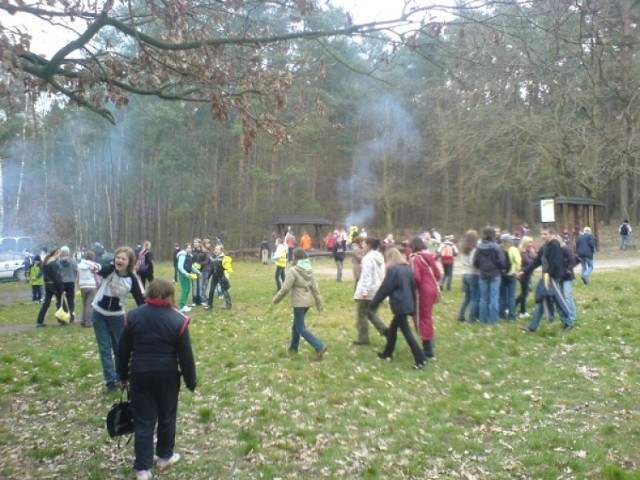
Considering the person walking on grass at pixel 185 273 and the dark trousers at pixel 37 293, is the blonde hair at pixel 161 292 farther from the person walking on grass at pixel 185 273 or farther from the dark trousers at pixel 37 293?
the dark trousers at pixel 37 293

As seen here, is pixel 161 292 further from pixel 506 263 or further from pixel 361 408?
pixel 506 263

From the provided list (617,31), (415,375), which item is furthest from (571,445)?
(617,31)

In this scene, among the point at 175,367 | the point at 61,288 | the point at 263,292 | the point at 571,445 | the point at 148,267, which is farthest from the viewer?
the point at 263,292

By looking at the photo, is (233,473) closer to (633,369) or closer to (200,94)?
(200,94)

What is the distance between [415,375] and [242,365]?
103 inches

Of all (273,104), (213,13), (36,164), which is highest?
(36,164)

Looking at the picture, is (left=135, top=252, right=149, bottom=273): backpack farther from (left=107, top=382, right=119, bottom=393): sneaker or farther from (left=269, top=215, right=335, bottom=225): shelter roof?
(left=269, top=215, right=335, bottom=225): shelter roof

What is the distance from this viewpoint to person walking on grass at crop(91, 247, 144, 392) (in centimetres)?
696

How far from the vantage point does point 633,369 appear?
8.27m

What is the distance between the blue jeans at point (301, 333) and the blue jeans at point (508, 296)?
202 inches

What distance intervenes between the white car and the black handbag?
2715 centimetres

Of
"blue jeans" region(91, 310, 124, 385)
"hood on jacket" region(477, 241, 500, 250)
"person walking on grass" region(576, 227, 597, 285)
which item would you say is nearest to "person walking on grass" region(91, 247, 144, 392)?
"blue jeans" region(91, 310, 124, 385)

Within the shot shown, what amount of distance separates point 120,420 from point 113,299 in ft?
7.73

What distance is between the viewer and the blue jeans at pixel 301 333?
8.92 m
